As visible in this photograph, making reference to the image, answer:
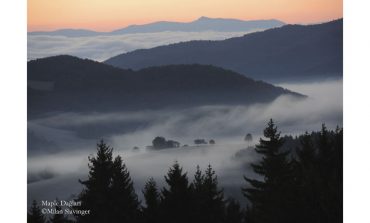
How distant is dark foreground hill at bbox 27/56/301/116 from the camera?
18703mm

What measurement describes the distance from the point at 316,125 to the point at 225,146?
5.99 ft

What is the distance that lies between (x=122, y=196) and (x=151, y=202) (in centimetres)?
60

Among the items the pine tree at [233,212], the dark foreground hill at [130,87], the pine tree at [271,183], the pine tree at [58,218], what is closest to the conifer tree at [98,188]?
the pine tree at [58,218]

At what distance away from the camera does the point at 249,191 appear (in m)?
19.9

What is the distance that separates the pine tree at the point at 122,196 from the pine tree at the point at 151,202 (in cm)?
22

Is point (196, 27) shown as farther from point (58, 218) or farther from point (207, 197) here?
point (58, 218)

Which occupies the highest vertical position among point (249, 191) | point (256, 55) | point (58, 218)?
point (256, 55)

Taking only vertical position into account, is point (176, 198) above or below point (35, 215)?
above

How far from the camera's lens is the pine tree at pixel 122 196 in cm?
1886

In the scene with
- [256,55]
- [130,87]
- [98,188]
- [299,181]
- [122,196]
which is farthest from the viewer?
[256,55]

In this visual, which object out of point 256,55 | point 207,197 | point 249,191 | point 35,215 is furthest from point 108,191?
point 256,55

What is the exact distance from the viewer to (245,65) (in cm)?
1936
